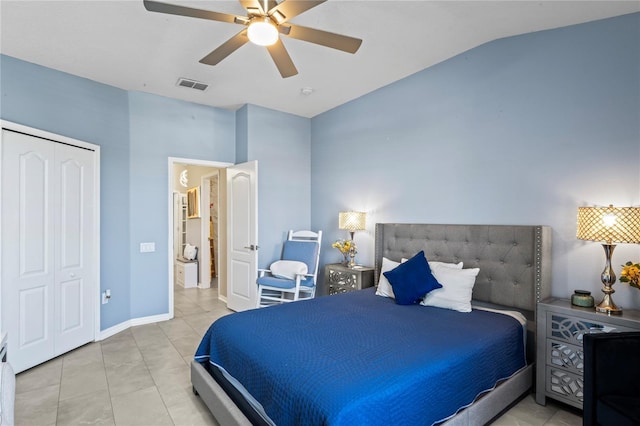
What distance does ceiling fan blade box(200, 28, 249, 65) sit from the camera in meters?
2.17

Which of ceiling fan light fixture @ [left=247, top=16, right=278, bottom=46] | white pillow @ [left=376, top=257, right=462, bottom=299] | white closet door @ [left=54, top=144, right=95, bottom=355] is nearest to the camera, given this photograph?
ceiling fan light fixture @ [left=247, top=16, right=278, bottom=46]

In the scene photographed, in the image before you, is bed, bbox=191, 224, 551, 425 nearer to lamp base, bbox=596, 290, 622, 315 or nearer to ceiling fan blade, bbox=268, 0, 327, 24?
lamp base, bbox=596, 290, 622, 315

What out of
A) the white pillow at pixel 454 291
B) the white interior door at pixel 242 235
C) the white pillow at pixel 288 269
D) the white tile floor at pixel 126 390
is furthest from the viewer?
the white interior door at pixel 242 235

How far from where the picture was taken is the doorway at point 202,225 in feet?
15.7

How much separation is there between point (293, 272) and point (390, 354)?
2.50m

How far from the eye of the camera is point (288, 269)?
424 centimetres

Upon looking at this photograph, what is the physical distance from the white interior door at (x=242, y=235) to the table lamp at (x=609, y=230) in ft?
11.2

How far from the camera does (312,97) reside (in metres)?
4.32

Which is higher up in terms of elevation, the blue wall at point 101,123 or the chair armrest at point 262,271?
the blue wall at point 101,123

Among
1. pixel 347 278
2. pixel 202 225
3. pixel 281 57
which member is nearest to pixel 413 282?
pixel 347 278

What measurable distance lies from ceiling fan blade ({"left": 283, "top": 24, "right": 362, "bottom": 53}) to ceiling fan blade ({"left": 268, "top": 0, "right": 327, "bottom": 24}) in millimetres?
87

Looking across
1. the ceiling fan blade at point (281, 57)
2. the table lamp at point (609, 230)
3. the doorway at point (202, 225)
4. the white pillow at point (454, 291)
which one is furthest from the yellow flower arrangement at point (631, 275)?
the doorway at point (202, 225)

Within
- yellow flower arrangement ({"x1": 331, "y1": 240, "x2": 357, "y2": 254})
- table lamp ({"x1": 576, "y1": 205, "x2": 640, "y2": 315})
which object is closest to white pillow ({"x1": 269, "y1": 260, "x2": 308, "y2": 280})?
yellow flower arrangement ({"x1": 331, "y1": 240, "x2": 357, "y2": 254})

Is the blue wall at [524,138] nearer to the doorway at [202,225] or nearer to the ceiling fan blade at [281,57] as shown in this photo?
the ceiling fan blade at [281,57]
